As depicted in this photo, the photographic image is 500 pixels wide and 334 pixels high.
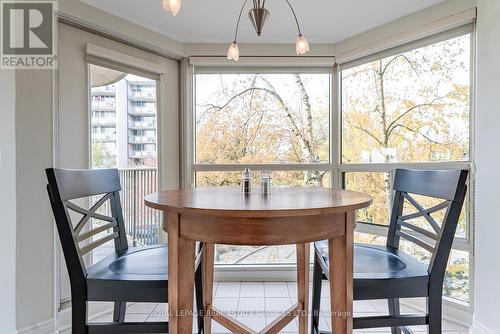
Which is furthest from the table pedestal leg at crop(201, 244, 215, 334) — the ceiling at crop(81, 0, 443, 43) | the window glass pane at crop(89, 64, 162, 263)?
the ceiling at crop(81, 0, 443, 43)

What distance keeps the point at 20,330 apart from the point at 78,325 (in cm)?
93

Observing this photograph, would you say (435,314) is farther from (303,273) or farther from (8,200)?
(8,200)

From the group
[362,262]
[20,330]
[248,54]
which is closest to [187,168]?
[248,54]

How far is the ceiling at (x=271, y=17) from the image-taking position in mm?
2098

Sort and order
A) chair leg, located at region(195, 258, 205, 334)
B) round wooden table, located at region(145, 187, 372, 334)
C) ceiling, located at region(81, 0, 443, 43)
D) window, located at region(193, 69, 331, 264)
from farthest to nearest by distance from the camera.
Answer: window, located at region(193, 69, 331, 264) < ceiling, located at region(81, 0, 443, 43) < chair leg, located at region(195, 258, 205, 334) < round wooden table, located at region(145, 187, 372, 334)

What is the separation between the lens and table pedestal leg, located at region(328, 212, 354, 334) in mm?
1163

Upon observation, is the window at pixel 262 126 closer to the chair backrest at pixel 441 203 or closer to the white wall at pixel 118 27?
the white wall at pixel 118 27

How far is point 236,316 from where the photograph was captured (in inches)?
85.0

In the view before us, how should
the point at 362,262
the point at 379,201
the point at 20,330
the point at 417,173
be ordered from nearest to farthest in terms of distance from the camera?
the point at 362,262 → the point at 417,173 → the point at 20,330 → the point at 379,201

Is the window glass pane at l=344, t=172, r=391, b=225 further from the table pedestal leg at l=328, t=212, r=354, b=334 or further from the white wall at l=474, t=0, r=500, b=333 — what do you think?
the table pedestal leg at l=328, t=212, r=354, b=334

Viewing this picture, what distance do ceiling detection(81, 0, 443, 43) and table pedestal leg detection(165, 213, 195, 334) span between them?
168cm

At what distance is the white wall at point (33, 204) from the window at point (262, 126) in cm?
123

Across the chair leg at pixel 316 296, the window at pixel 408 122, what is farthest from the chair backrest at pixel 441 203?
the window at pixel 408 122

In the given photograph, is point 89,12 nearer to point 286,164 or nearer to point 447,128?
point 286,164
